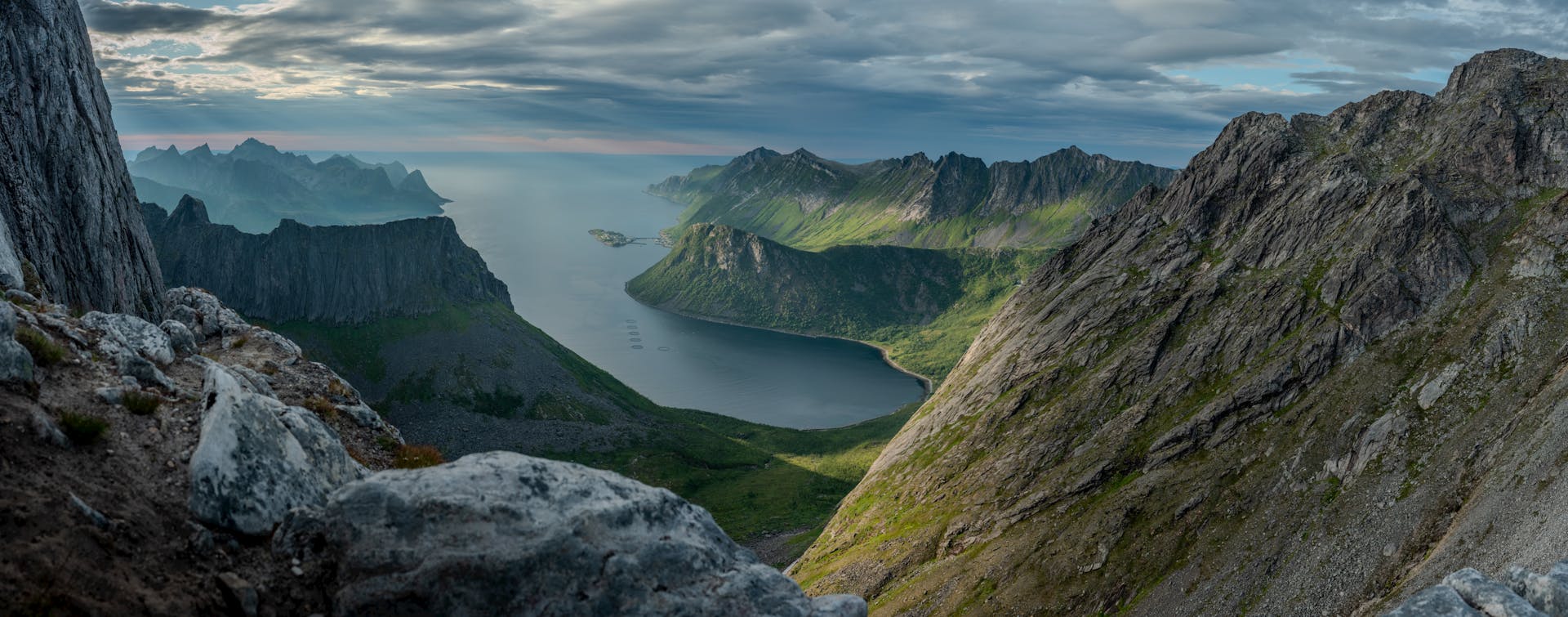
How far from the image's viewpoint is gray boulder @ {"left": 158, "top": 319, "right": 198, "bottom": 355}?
27578mm

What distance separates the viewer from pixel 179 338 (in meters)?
27.8

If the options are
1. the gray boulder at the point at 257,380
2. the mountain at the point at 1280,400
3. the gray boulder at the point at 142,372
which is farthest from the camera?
the mountain at the point at 1280,400

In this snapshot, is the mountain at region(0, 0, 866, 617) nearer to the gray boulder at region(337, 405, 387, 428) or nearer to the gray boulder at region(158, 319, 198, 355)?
the gray boulder at region(158, 319, 198, 355)

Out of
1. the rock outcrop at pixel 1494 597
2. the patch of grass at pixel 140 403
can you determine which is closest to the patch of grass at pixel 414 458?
the patch of grass at pixel 140 403

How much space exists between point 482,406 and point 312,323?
57.8 m

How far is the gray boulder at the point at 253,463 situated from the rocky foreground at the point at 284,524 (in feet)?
0.16

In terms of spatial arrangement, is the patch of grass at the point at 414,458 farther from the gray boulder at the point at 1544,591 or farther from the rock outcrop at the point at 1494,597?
the gray boulder at the point at 1544,591

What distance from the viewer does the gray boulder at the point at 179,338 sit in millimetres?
27578

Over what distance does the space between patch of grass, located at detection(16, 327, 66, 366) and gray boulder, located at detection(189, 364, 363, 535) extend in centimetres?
346

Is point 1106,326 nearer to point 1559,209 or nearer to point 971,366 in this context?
point 971,366

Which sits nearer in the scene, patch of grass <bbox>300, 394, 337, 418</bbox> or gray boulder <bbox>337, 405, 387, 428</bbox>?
patch of grass <bbox>300, 394, 337, 418</bbox>

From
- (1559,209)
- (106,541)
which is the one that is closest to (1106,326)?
(1559,209)

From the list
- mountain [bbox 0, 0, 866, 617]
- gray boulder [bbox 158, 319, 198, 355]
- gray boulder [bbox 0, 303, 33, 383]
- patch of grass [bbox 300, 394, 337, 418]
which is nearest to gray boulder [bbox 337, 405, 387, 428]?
patch of grass [bbox 300, 394, 337, 418]

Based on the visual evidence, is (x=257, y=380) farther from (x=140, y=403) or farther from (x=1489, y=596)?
(x=1489, y=596)
